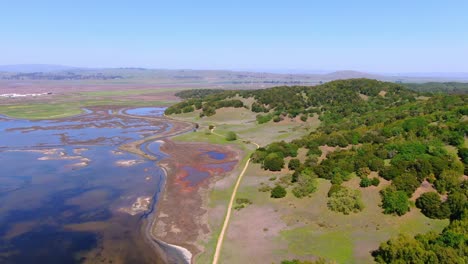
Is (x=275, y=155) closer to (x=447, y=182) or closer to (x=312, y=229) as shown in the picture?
(x=312, y=229)

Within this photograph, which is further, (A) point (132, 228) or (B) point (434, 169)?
(B) point (434, 169)

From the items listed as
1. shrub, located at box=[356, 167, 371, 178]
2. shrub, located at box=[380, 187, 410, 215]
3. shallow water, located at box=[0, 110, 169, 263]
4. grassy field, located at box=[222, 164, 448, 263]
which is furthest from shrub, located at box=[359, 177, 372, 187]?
shallow water, located at box=[0, 110, 169, 263]

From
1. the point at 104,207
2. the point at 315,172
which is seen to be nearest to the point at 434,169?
the point at 315,172

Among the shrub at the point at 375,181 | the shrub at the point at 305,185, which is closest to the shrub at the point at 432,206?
the shrub at the point at 375,181

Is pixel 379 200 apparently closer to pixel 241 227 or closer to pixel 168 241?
pixel 241 227

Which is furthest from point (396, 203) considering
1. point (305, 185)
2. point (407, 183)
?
point (305, 185)

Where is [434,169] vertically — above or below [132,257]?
above

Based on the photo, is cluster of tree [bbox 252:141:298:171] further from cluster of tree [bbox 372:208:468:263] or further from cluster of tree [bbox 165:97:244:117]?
cluster of tree [bbox 165:97:244:117]
